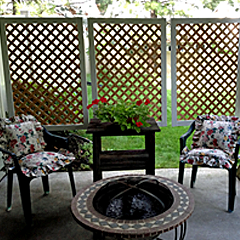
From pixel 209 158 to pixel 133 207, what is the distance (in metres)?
1.13

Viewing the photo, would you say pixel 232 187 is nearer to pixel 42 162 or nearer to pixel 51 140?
pixel 42 162

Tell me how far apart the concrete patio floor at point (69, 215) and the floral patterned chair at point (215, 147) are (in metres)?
0.19

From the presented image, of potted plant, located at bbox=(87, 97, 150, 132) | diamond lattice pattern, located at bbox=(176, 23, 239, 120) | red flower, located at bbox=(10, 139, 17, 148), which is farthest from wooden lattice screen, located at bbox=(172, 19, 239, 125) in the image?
red flower, located at bbox=(10, 139, 17, 148)

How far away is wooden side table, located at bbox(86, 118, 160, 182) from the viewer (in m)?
2.83

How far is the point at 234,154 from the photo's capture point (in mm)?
2824

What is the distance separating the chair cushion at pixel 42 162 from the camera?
101 inches

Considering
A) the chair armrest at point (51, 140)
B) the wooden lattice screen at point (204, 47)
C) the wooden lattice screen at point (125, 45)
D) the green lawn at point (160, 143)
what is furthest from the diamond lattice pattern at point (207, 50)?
the chair armrest at point (51, 140)

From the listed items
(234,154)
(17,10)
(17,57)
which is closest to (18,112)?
(17,57)

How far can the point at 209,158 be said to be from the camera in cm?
276

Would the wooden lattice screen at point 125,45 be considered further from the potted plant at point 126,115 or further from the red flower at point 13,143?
the red flower at point 13,143

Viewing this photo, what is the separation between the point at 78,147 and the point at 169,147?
1578 mm

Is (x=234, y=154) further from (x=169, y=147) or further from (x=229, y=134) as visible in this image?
(x=169, y=147)

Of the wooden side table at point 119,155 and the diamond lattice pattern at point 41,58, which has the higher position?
the diamond lattice pattern at point 41,58

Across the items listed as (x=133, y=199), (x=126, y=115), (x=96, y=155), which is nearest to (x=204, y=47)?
(x=126, y=115)
